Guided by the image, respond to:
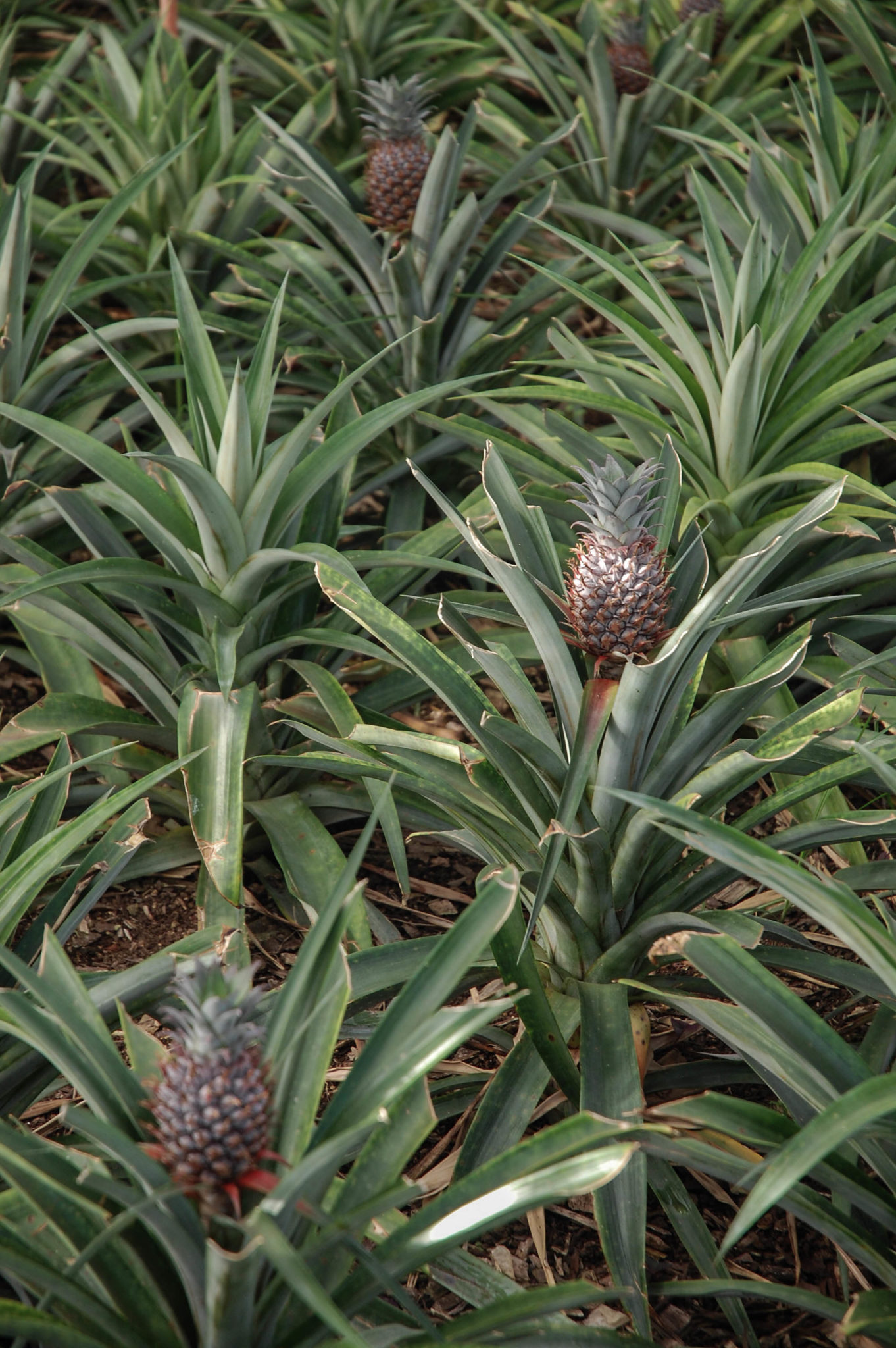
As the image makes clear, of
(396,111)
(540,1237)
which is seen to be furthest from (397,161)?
(540,1237)

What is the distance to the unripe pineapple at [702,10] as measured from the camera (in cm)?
305

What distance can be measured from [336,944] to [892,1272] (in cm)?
59

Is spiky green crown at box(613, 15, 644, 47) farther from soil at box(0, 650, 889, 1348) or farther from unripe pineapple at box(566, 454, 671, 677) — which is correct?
unripe pineapple at box(566, 454, 671, 677)

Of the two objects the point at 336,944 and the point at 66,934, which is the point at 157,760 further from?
the point at 336,944

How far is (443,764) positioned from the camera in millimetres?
1278

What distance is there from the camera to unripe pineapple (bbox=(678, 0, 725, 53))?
10.0 feet

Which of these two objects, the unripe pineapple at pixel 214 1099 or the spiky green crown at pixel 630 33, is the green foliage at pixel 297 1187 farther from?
the spiky green crown at pixel 630 33

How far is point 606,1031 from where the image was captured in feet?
3.88

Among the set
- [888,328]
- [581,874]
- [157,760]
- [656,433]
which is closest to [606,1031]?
[581,874]

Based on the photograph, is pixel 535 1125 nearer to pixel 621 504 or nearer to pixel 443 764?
pixel 443 764

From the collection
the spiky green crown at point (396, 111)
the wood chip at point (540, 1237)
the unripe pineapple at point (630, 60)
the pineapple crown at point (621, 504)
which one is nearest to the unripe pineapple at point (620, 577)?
the pineapple crown at point (621, 504)

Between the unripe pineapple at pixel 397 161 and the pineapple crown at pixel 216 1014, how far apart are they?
1.72m

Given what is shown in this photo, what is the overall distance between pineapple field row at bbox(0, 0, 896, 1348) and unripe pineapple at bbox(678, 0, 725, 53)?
61 cm

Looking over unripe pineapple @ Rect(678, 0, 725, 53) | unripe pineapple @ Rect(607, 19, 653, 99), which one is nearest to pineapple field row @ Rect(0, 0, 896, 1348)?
unripe pineapple @ Rect(607, 19, 653, 99)
